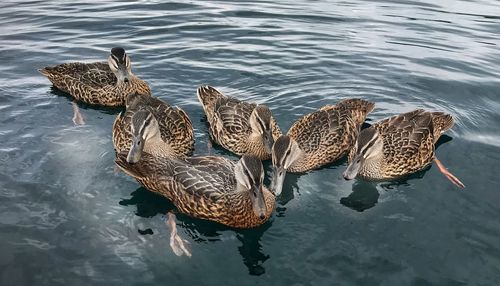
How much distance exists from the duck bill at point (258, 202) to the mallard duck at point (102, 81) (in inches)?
191

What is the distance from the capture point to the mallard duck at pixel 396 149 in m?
7.79

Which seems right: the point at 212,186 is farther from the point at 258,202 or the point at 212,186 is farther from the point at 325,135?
the point at 325,135

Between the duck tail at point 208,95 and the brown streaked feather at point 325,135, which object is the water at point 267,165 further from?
the duck tail at point 208,95

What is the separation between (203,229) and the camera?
23.0 ft

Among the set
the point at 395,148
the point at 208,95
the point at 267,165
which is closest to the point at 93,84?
the point at 208,95

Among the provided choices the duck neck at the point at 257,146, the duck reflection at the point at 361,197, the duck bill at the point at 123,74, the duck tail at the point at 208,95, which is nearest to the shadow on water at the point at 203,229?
the duck reflection at the point at 361,197

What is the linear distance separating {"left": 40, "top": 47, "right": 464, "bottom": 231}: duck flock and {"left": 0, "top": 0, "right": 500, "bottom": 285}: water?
0.30m

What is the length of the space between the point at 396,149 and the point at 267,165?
2.28 metres

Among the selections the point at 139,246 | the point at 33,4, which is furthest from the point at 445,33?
the point at 33,4

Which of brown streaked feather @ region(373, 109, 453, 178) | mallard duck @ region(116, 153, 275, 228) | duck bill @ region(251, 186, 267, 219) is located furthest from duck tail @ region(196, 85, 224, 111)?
duck bill @ region(251, 186, 267, 219)

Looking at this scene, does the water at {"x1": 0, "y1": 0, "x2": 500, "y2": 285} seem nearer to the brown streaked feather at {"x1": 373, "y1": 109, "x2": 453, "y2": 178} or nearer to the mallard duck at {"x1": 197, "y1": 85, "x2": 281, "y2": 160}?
the brown streaked feather at {"x1": 373, "y1": 109, "x2": 453, "y2": 178}

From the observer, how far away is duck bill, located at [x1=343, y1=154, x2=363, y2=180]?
25.1 feet

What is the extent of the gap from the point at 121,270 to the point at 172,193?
1.55 metres

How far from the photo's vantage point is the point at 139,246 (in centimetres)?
652
